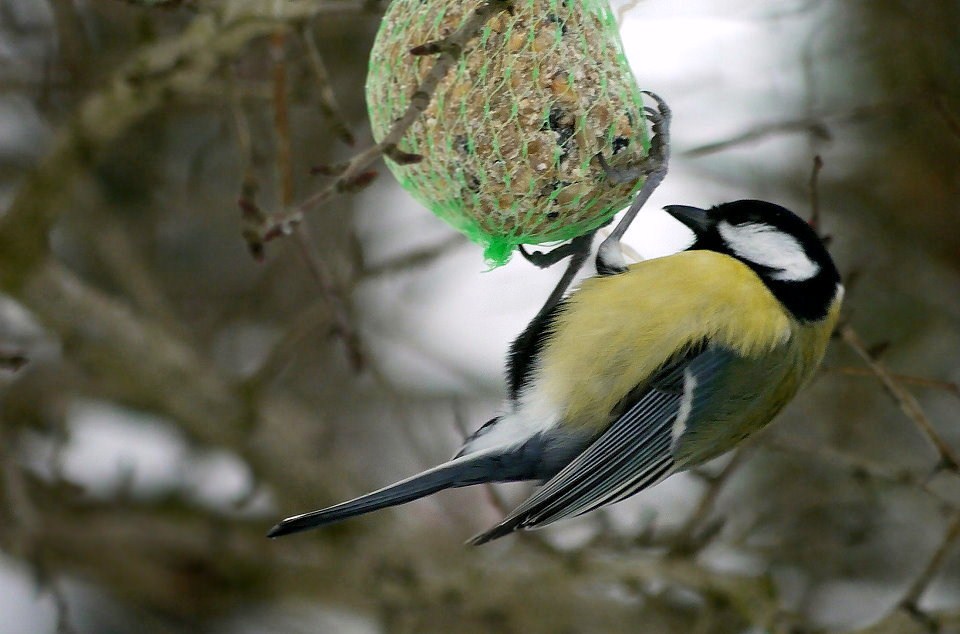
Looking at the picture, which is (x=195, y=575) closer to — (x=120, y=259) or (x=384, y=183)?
(x=120, y=259)

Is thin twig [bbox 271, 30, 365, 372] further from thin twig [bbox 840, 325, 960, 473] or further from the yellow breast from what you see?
thin twig [bbox 840, 325, 960, 473]

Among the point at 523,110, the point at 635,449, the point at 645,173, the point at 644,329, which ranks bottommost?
the point at 635,449

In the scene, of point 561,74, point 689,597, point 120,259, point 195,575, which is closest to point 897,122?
point 689,597

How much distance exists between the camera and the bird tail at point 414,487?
71.5 inches

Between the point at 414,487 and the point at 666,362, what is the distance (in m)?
0.62

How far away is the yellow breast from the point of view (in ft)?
7.13

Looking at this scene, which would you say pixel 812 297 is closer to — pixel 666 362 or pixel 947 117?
pixel 666 362

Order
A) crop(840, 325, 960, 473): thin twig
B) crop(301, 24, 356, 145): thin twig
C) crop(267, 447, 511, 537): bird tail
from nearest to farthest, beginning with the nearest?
crop(267, 447, 511, 537): bird tail < crop(840, 325, 960, 473): thin twig < crop(301, 24, 356, 145): thin twig

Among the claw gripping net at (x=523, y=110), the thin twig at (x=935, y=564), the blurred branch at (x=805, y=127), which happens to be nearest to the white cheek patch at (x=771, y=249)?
the blurred branch at (x=805, y=127)

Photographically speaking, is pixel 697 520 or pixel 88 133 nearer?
pixel 88 133

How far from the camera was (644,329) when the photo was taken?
7.13 feet

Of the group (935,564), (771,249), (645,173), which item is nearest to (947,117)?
(771,249)

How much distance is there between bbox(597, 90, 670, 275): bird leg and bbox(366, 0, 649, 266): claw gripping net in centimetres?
2

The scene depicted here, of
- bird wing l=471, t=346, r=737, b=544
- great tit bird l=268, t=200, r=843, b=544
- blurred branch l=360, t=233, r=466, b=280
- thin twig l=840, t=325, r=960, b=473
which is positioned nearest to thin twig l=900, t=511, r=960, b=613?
thin twig l=840, t=325, r=960, b=473
